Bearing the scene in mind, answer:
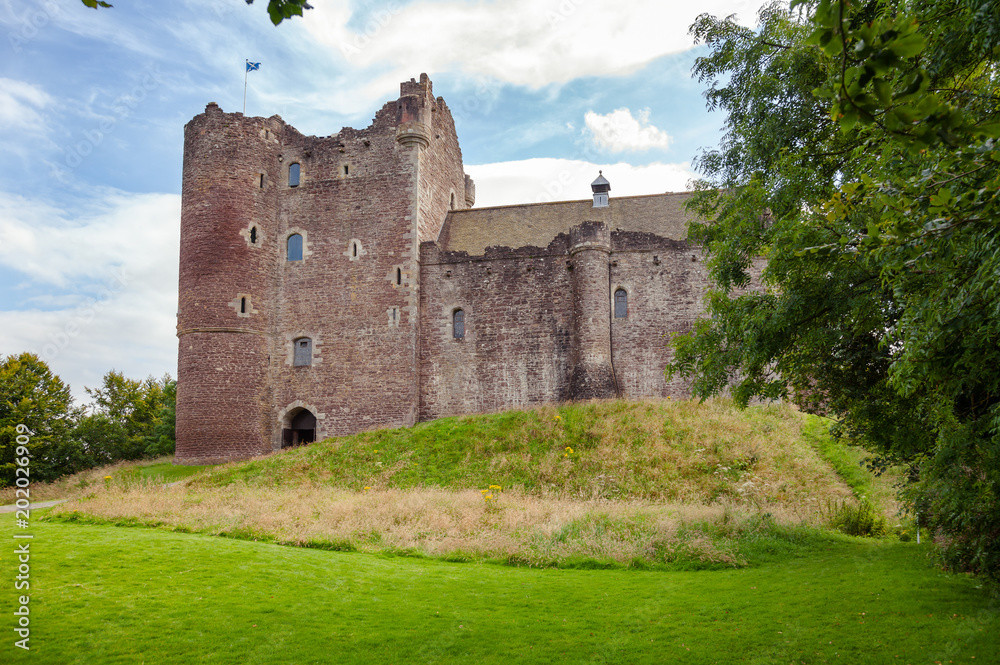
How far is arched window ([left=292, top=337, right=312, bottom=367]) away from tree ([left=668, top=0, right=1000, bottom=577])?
19271 millimetres

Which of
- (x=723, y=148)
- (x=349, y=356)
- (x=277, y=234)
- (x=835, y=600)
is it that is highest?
(x=277, y=234)

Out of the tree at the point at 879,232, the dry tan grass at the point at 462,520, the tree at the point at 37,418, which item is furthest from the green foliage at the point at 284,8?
the tree at the point at 37,418

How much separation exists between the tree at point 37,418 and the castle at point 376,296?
29.0 ft

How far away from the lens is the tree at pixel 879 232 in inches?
127

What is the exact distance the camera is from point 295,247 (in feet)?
95.8

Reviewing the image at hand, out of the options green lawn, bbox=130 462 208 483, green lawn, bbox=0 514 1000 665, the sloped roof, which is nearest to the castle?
the sloped roof

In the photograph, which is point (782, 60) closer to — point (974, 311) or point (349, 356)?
point (974, 311)

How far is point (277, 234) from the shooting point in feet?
95.6

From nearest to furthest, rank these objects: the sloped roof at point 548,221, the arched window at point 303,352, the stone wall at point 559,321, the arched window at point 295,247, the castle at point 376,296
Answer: the stone wall at point 559,321, the castle at point 376,296, the arched window at point 303,352, the arched window at point 295,247, the sloped roof at point 548,221

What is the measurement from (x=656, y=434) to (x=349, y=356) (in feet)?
44.5

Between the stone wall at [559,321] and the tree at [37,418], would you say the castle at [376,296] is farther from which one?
the tree at [37,418]

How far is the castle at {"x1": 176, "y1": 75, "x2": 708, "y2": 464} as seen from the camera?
1041 inches

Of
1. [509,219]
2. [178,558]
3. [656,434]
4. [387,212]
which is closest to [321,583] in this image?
[178,558]

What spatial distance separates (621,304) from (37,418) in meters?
26.5
